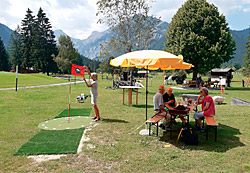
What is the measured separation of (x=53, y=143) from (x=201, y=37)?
24.6m

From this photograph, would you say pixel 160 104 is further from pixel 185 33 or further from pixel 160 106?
pixel 185 33

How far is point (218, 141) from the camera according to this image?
19.8ft

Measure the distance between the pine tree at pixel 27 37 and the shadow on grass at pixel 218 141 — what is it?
187 feet

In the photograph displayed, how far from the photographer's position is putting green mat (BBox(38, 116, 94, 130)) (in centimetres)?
736

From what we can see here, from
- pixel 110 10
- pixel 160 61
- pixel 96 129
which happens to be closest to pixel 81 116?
pixel 96 129

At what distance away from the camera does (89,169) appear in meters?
4.25

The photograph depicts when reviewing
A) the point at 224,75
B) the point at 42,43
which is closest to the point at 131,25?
the point at 224,75

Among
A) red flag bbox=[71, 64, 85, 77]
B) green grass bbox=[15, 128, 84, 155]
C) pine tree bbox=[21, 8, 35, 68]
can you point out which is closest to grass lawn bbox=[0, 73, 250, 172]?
green grass bbox=[15, 128, 84, 155]

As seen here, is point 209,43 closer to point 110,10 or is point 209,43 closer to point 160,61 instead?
point 110,10

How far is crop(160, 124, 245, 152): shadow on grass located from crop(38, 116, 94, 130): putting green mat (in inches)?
129

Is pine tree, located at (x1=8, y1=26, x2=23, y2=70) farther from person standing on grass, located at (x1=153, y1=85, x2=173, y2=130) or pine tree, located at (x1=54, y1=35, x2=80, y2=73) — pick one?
person standing on grass, located at (x1=153, y1=85, x2=173, y2=130)

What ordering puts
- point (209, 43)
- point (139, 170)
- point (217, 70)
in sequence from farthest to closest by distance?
point (217, 70) → point (209, 43) → point (139, 170)

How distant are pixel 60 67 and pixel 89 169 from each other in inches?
2210

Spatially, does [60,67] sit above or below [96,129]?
above
